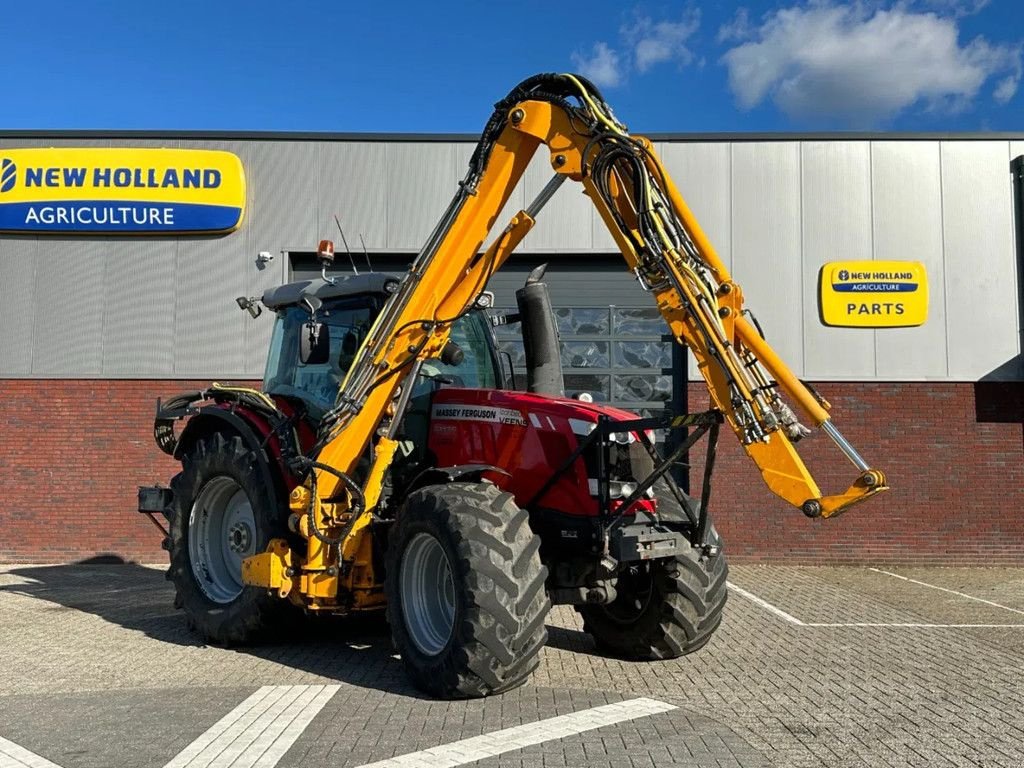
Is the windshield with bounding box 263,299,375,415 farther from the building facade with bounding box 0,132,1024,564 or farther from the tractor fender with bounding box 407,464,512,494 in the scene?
the building facade with bounding box 0,132,1024,564

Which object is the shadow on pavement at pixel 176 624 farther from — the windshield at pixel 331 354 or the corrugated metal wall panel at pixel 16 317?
the corrugated metal wall panel at pixel 16 317

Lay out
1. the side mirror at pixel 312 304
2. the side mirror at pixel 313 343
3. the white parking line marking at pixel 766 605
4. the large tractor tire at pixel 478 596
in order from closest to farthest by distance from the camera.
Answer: the large tractor tire at pixel 478 596
the side mirror at pixel 313 343
the side mirror at pixel 312 304
the white parking line marking at pixel 766 605

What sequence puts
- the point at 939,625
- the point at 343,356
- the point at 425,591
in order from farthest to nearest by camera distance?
the point at 939,625 → the point at 343,356 → the point at 425,591

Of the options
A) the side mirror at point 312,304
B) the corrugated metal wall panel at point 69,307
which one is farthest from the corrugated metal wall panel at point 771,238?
the corrugated metal wall panel at point 69,307

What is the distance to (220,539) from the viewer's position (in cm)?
780

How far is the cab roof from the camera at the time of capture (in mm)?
6766

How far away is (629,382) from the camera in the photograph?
43.9 ft

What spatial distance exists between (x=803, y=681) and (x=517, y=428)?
2.53 meters

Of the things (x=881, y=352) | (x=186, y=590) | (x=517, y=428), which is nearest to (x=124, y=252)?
(x=186, y=590)

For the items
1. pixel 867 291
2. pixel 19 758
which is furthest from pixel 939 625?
pixel 19 758

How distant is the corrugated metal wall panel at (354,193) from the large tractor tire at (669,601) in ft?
26.1

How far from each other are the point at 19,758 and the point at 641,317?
33.7 feet

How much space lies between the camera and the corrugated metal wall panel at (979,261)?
42.4 feet

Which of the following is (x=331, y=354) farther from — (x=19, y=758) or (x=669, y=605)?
(x=19, y=758)
